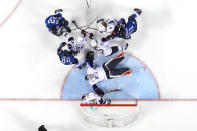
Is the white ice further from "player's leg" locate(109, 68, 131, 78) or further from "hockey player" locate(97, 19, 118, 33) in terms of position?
"hockey player" locate(97, 19, 118, 33)

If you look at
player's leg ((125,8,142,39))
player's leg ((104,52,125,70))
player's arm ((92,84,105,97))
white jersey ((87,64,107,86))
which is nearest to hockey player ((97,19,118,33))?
player's leg ((125,8,142,39))

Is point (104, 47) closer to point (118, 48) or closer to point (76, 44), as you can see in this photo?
point (118, 48)

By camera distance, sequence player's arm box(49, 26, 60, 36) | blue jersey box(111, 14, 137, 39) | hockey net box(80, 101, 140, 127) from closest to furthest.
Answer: blue jersey box(111, 14, 137, 39) → player's arm box(49, 26, 60, 36) → hockey net box(80, 101, 140, 127)

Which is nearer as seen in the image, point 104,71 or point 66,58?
point 66,58

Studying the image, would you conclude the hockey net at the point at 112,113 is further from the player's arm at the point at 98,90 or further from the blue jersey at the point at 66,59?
the blue jersey at the point at 66,59

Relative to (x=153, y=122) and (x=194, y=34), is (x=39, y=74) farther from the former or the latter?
(x=194, y=34)

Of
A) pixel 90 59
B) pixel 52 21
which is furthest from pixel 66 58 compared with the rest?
pixel 52 21

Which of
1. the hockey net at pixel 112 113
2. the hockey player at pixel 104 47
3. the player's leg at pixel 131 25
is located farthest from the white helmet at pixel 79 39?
the hockey net at pixel 112 113
